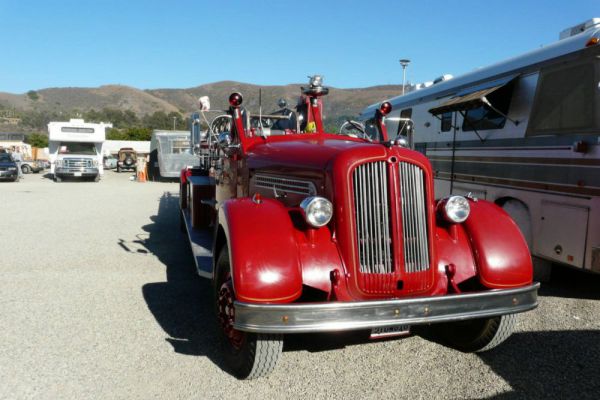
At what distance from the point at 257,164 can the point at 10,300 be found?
10.0 ft

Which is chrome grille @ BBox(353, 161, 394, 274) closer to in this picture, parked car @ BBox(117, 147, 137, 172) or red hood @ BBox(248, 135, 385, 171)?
red hood @ BBox(248, 135, 385, 171)

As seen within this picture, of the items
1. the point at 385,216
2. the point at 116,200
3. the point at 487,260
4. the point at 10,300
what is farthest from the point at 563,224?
the point at 116,200

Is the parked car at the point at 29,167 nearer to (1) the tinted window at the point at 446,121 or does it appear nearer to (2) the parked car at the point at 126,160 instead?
(2) the parked car at the point at 126,160

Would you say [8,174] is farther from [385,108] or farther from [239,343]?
[239,343]

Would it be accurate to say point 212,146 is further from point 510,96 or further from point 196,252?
point 510,96

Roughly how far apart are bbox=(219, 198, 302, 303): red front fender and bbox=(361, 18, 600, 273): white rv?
2.46m

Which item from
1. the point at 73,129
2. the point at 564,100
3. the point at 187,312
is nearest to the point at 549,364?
the point at 564,100

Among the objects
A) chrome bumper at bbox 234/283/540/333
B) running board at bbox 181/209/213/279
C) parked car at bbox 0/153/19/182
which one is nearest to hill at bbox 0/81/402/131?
parked car at bbox 0/153/19/182

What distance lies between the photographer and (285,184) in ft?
13.5

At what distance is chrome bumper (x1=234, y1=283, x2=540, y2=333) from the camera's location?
9.48 feet

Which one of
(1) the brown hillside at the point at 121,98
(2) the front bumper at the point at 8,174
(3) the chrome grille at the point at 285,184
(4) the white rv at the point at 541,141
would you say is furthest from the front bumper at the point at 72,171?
(1) the brown hillside at the point at 121,98

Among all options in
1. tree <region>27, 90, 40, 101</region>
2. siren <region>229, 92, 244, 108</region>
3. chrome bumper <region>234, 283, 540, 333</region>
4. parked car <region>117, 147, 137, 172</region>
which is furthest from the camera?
tree <region>27, 90, 40, 101</region>

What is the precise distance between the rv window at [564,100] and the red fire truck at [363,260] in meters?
2.17

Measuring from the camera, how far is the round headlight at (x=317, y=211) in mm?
Answer: 3295
